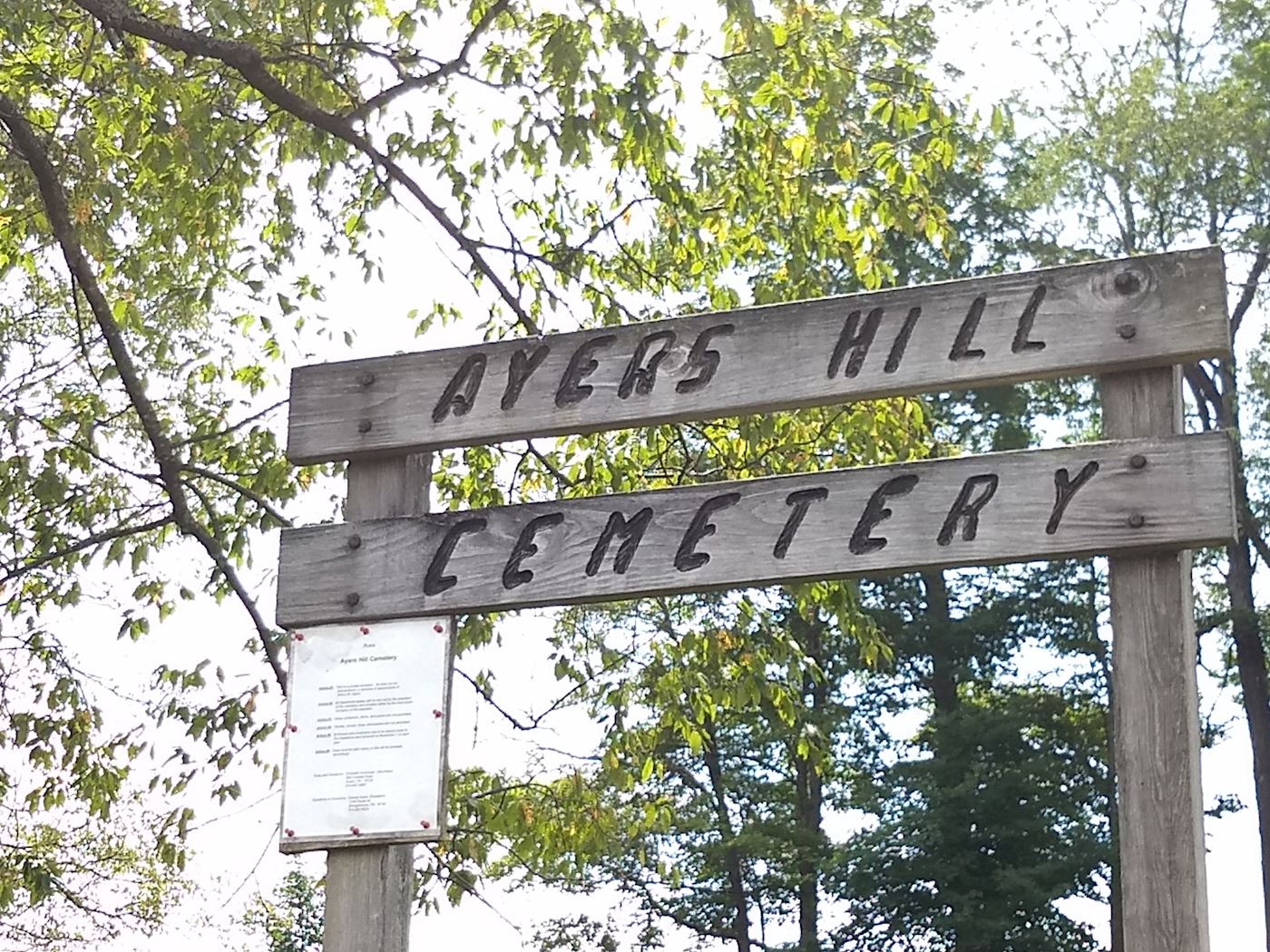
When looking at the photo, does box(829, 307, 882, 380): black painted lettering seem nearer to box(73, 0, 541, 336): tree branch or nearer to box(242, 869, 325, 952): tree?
box(73, 0, 541, 336): tree branch

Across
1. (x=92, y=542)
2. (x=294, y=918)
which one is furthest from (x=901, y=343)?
(x=294, y=918)

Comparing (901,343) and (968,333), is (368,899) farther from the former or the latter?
(968,333)

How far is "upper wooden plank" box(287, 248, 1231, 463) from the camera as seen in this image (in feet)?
11.3

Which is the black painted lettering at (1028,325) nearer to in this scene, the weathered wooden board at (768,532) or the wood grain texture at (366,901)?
the weathered wooden board at (768,532)

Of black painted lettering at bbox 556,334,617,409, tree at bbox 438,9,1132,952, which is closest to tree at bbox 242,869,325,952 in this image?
tree at bbox 438,9,1132,952

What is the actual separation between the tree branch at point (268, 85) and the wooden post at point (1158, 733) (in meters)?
4.04

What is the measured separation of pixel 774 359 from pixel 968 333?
42 cm

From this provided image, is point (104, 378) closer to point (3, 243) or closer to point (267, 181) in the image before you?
point (3, 243)

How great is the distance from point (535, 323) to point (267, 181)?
169 centimetres

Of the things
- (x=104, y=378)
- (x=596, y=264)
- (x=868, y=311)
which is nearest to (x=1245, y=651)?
(x=596, y=264)

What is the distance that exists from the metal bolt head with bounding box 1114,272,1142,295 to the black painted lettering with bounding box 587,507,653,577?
1.07m

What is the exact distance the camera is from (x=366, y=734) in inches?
150

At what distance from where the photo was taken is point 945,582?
70.3 ft

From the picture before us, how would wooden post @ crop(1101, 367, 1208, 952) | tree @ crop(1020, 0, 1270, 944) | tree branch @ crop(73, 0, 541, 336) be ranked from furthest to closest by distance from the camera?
1. tree @ crop(1020, 0, 1270, 944)
2. tree branch @ crop(73, 0, 541, 336)
3. wooden post @ crop(1101, 367, 1208, 952)
